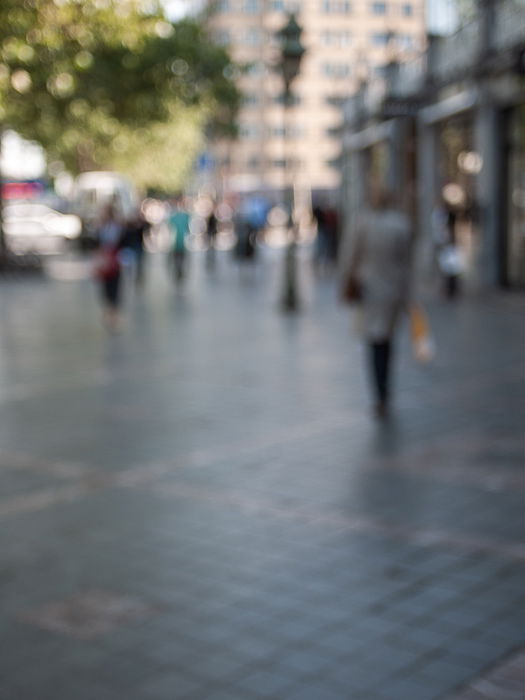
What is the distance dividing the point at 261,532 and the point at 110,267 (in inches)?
473

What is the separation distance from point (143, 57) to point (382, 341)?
70.3 feet

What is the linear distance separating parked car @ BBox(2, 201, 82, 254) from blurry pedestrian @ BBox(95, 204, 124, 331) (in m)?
23.6

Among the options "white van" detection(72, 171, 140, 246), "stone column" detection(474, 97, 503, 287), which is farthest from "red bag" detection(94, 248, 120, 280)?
"white van" detection(72, 171, 140, 246)

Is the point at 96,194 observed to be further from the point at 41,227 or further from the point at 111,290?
the point at 111,290

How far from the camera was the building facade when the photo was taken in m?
22.7

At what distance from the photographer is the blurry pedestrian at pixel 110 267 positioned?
57.4 ft

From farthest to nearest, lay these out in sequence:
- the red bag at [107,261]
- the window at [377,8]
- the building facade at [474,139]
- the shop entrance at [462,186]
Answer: the window at [377,8] < the shop entrance at [462,186] < the building facade at [474,139] < the red bag at [107,261]

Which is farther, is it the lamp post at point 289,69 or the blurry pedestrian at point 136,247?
the blurry pedestrian at point 136,247

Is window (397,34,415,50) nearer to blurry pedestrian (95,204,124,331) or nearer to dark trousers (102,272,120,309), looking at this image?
blurry pedestrian (95,204,124,331)

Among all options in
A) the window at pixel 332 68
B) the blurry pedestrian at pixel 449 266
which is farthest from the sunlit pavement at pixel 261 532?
the window at pixel 332 68

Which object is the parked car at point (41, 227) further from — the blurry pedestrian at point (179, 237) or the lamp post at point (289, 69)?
the lamp post at point (289, 69)

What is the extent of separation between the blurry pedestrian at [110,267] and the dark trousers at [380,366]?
7942 millimetres

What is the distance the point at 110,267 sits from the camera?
18.0 m

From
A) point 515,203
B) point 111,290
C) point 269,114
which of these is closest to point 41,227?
point 515,203
